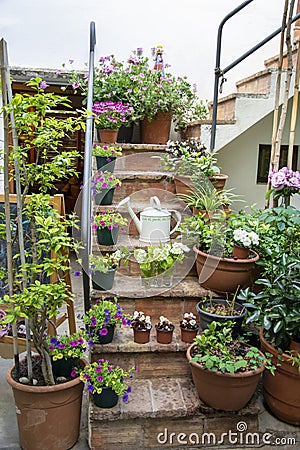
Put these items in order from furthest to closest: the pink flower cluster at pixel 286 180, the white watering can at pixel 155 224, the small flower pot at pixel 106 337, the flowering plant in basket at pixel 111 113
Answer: the flowering plant in basket at pixel 111 113 → the white watering can at pixel 155 224 → the pink flower cluster at pixel 286 180 → the small flower pot at pixel 106 337

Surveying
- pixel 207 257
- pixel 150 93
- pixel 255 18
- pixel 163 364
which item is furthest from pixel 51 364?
pixel 255 18

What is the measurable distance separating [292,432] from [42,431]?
113cm

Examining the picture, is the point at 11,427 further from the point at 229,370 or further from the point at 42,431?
the point at 229,370

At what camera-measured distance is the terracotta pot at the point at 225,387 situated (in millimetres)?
1896

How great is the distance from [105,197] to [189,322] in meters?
1.07

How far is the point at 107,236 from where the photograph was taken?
2.62 m

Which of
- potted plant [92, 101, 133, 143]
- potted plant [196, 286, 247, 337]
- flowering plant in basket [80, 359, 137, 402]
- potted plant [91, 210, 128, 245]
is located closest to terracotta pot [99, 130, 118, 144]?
potted plant [92, 101, 133, 143]

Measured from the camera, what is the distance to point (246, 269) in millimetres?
2369

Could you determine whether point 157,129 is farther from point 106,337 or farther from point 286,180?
point 106,337

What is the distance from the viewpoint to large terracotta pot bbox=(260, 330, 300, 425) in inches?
78.4

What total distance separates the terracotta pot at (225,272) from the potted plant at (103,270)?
0.47 m

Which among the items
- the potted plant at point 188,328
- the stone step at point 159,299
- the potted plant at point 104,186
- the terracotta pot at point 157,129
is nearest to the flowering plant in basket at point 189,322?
the potted plant at point 188,328

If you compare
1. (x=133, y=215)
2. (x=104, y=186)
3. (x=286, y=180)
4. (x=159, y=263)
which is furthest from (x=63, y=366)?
(x=286, y=180)

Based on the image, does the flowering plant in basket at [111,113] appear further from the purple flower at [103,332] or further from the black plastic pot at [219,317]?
the purple flower at [103,332]
